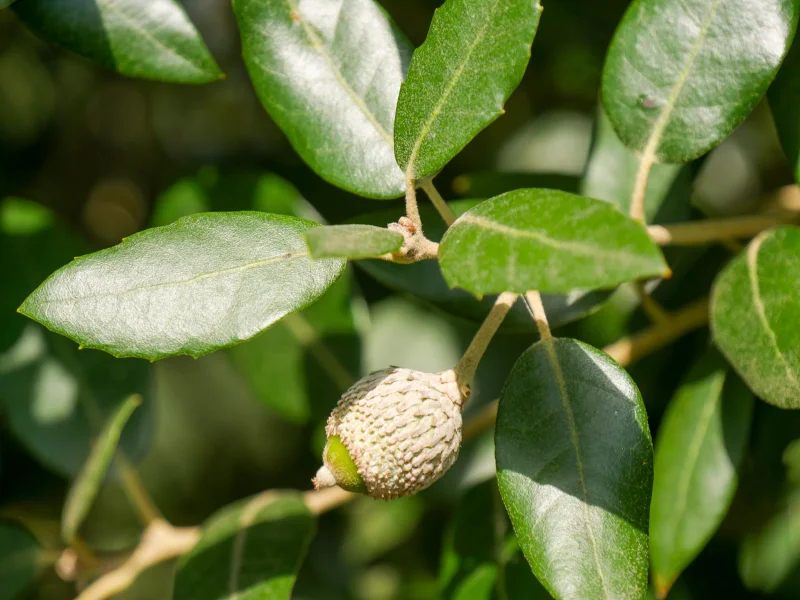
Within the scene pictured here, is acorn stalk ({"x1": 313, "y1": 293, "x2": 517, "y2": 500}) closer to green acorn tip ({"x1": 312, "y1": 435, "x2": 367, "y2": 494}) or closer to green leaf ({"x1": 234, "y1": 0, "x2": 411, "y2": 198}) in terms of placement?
green acorn tip ({"x1": 312, "y1": 435, "x2": 367, "y2": 494})

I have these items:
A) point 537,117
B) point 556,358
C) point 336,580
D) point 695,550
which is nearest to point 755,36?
point 556,358

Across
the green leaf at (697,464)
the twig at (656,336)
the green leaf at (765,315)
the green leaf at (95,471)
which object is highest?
the green leaf at (765,315)

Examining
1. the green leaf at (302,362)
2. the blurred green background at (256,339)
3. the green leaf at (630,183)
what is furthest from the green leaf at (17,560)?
the green leaf at (630,183)

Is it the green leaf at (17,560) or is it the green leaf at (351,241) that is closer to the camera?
the green leaf at (351,241)

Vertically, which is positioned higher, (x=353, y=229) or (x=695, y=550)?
(x=353, y=229)

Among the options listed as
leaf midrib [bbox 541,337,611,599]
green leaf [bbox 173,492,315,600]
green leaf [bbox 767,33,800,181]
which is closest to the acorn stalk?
leaf midrib [bbox 541,337,611,599]

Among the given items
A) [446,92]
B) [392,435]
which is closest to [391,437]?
[392,435]

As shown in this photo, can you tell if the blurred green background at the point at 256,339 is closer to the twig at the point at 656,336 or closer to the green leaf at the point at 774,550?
the green leaf at the point at 774,550

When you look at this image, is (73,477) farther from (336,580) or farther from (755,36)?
(755,36)
